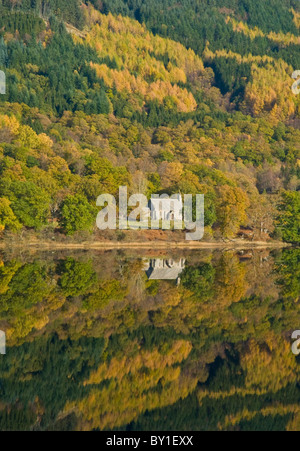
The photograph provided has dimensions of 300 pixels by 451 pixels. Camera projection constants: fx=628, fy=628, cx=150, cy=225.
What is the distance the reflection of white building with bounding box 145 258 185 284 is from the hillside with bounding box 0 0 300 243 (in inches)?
655

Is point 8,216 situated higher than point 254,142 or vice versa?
point 254,142

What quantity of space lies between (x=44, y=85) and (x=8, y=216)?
90137 millimetres

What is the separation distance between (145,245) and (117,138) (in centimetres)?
6654

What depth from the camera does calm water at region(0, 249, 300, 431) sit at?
17391 millimetres

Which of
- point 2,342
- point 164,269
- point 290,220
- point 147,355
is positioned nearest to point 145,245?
point 290,220

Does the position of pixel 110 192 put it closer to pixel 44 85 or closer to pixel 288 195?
pixel 288 195

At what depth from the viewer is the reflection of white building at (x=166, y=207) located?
89.0 m

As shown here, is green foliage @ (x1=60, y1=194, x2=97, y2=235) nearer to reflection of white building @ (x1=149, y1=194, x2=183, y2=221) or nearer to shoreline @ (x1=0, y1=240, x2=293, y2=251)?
shoreline @ (x1=0, y1=240, x2=293, y2=251)

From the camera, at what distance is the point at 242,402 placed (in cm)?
1866

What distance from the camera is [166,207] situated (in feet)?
298

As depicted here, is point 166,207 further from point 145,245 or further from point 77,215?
point 77,215

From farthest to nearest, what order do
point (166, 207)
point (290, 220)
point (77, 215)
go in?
1. point (166, 207)
2. point (290, 220)
3. point (77, 215)

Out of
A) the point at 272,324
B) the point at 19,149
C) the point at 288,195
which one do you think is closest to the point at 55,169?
the point at 19,149

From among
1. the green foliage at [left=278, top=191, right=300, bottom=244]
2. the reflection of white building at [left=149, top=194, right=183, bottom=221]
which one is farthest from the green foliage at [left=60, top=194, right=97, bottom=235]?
the green foliage at [left=278, top=191, right=300, bottom=244]
